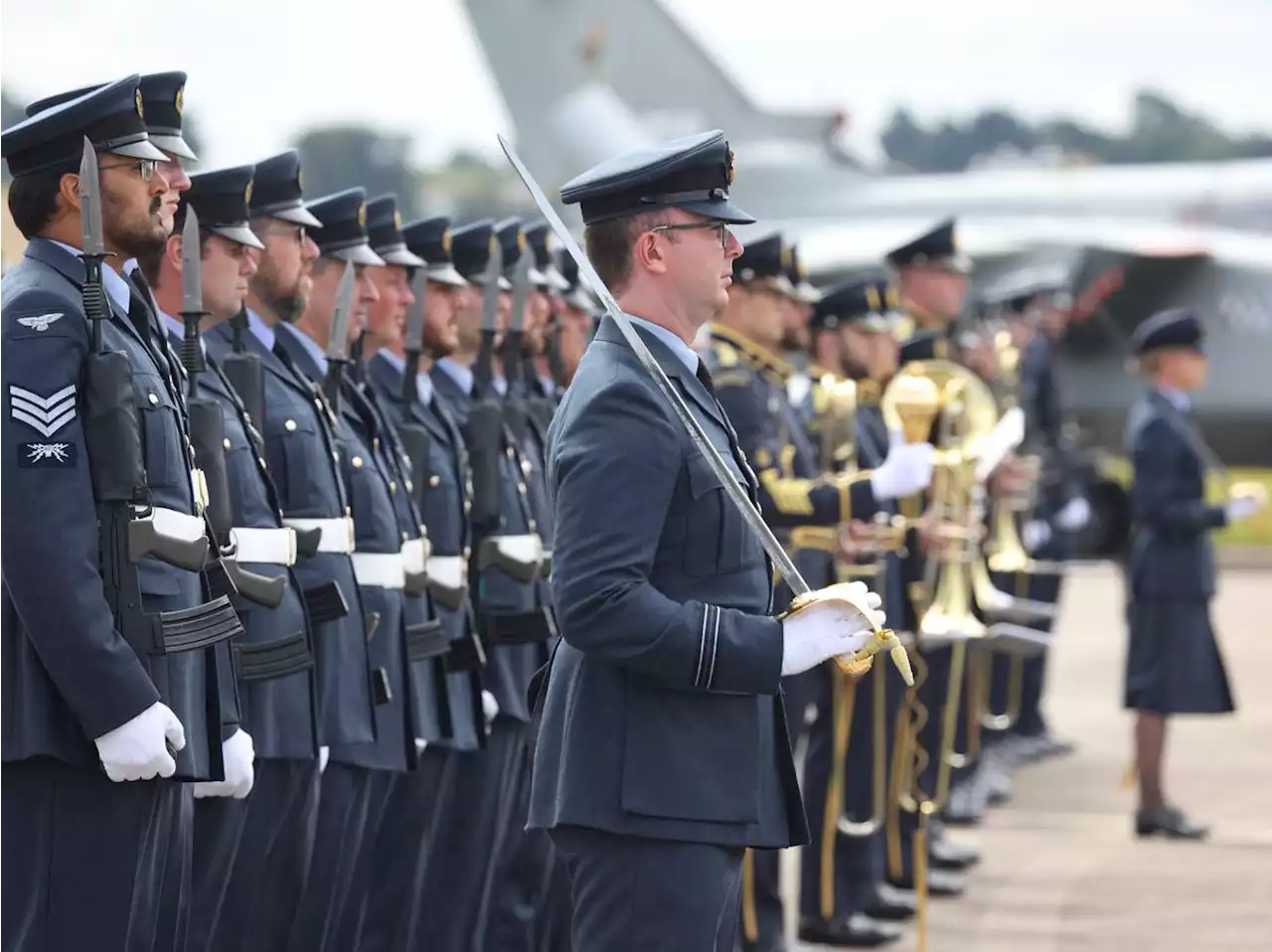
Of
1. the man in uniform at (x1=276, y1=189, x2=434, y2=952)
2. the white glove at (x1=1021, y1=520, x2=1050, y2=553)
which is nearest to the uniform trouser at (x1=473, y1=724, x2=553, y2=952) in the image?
the man in uniform at (x1=276, y1=189, x2=434, y2=952)

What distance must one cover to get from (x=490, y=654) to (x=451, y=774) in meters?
0.37

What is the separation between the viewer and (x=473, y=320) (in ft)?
20.8

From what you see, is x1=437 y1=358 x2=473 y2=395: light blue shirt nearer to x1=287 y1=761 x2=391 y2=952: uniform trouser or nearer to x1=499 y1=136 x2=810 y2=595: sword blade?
x1=287 y1=761 x2=391 y2=952: uniform trouser

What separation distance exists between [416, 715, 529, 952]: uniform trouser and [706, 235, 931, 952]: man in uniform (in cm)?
95

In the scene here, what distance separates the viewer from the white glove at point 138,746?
11.8 feet

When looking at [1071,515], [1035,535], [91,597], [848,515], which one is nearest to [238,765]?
[91,597]

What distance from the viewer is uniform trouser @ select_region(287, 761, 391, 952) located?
16.1 feet

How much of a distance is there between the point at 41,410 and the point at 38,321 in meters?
0.15

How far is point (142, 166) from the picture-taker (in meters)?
3.94

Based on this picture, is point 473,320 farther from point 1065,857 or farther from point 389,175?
point 389,175

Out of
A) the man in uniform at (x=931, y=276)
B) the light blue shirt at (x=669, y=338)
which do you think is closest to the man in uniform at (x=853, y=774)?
the man in uniform at (x=931, y=276)

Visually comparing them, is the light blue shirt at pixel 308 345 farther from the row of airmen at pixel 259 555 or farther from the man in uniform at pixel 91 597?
the man in uniform at pixel 91 597

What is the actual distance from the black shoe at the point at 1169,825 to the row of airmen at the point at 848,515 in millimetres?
766

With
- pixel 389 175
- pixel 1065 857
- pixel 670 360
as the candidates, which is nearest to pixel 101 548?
pixel 670 360
